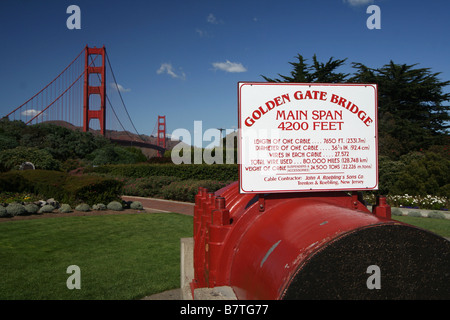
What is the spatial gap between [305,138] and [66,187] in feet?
41.9

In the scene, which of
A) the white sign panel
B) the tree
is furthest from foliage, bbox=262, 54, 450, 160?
the white sign panel

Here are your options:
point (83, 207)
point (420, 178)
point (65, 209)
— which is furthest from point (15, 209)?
point (420, 178)

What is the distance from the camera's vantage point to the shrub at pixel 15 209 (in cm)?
1084

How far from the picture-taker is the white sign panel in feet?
7.23

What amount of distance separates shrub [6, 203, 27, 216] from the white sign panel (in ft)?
36.0

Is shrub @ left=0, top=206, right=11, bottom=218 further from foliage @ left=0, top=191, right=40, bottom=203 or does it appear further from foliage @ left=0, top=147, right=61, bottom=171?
foliage @ left=0, top=147, right=61, bottom=171

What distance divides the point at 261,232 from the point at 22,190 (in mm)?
14607

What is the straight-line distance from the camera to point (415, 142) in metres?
27.1

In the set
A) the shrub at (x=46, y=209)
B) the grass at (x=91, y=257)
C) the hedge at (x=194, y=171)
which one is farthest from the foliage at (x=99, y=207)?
the hedge at (x=194, y=171)

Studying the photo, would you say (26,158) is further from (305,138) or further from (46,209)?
(305,138)

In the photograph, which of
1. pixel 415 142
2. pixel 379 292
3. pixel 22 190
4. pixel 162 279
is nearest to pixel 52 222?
pixel 22 190

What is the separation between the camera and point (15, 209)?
1093cm

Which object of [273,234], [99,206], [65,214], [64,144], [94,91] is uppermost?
[94,91]
